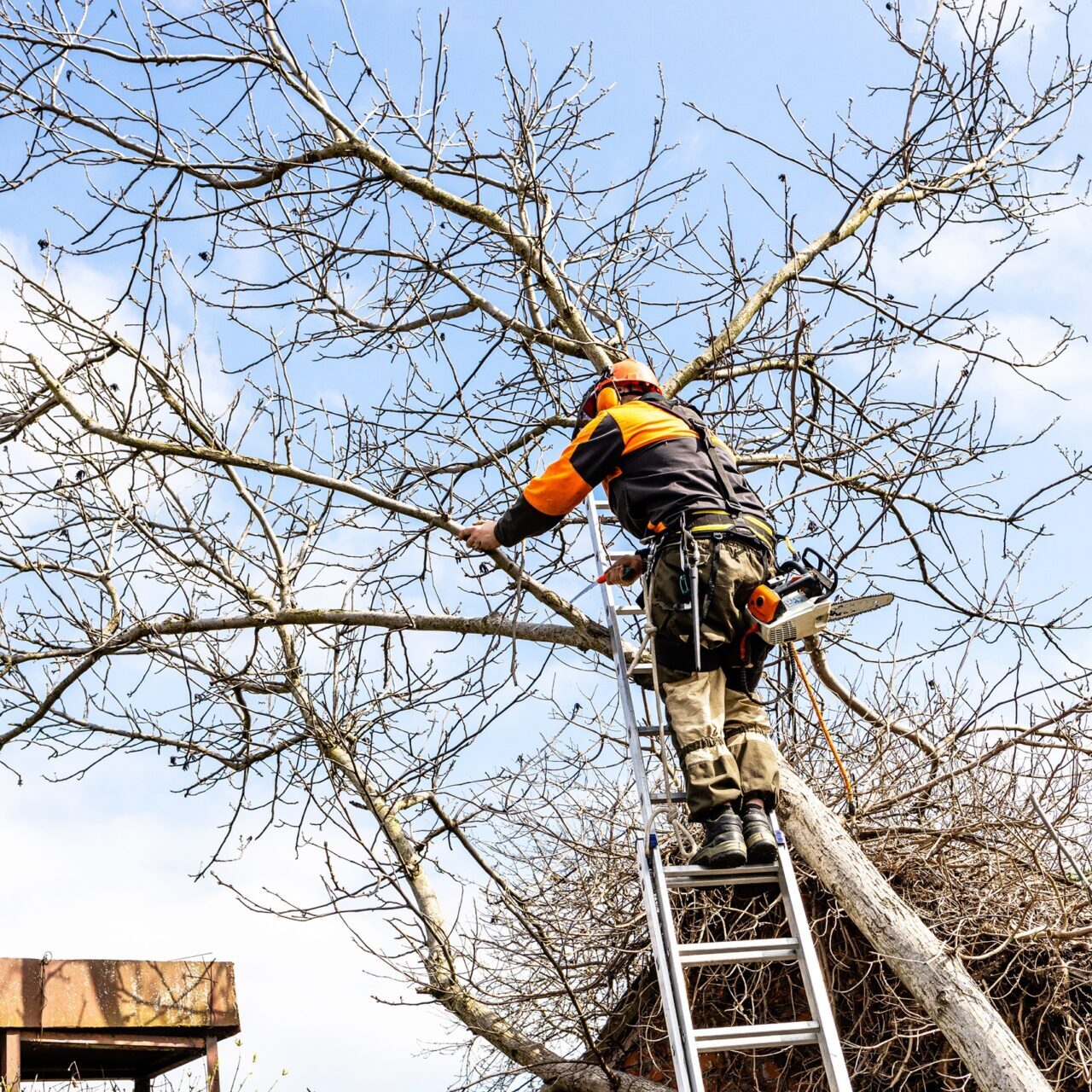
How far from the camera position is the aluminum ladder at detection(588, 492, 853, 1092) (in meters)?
4.32

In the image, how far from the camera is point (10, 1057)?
7918 millimetres

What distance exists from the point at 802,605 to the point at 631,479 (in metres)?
0.94

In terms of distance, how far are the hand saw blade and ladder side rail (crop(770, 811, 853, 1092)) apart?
904 millimetres

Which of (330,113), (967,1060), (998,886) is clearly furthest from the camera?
(330,113)

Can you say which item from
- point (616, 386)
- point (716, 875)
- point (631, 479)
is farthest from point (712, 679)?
point (616, 386)

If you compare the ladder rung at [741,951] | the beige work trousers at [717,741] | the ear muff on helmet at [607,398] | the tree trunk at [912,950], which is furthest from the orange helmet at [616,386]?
the ladder rung at [741,951]

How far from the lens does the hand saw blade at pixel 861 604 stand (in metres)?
4.69

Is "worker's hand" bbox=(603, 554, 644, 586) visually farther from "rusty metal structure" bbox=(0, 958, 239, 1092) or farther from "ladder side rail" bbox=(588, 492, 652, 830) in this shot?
"rusty metal structure" bbox=(0, 958, 239, 1092)

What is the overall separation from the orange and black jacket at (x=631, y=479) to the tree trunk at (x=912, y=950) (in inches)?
52.2

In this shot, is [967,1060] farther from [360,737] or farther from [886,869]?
[360,737]

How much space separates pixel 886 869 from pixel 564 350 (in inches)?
138

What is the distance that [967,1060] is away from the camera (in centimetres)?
436

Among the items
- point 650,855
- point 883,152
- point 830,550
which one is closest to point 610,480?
point 650,855

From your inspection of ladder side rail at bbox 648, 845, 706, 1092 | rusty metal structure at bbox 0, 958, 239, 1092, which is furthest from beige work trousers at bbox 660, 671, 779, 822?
rusty metal structure at bbox 0, 958, 239, 1092
